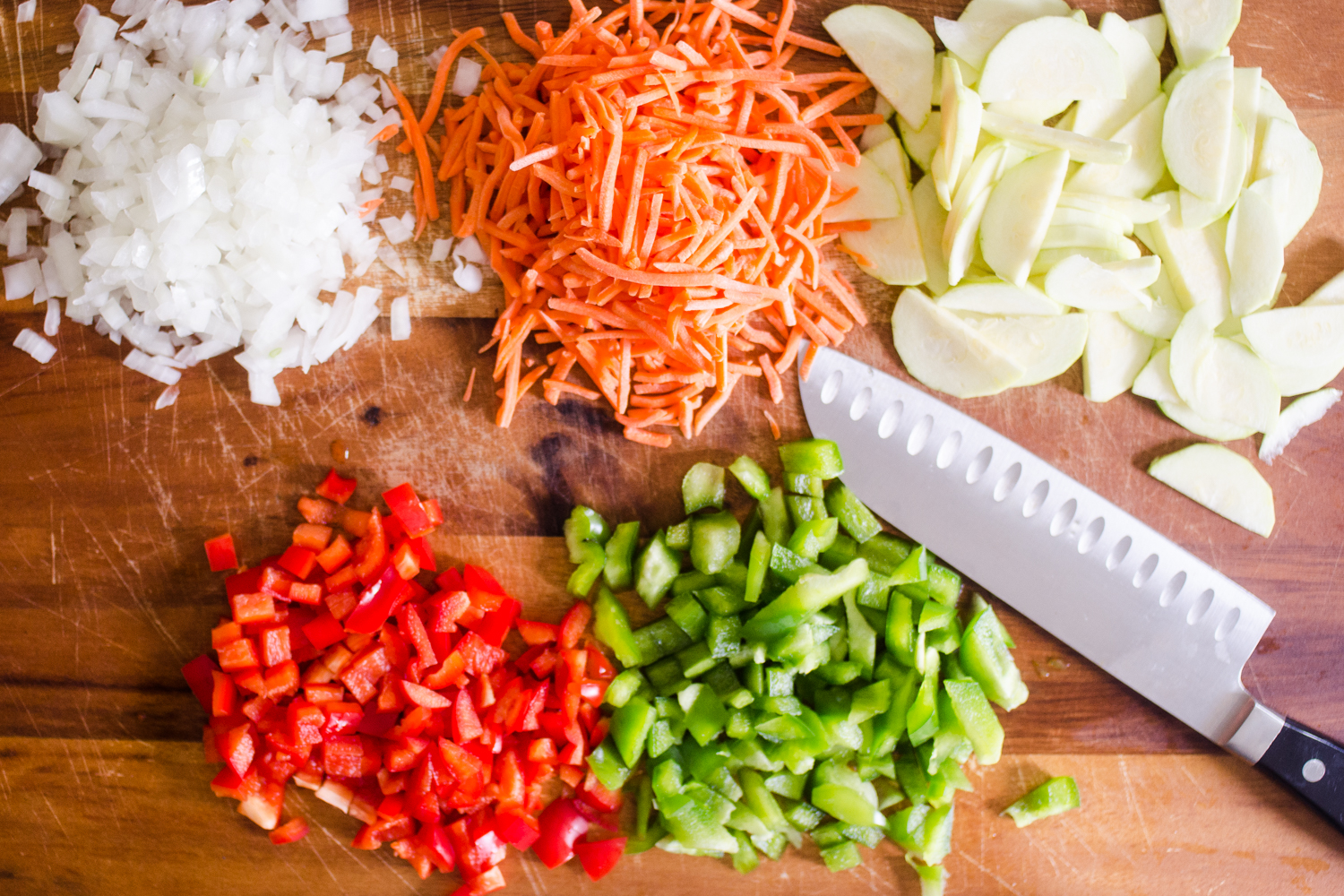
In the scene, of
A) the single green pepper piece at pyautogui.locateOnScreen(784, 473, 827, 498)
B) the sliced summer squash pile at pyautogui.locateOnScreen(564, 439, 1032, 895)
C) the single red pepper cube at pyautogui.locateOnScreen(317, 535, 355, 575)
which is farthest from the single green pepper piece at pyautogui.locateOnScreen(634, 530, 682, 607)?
the single red pepper cube at pyautogui.locateOnScreen(317, 535, 355, 575)

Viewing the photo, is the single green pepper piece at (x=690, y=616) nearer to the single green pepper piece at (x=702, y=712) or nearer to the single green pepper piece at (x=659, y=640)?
the single green pepper piece at (x=659, y=640)

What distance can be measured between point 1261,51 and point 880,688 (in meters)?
1.88

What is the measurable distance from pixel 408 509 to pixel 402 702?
46 centimetres

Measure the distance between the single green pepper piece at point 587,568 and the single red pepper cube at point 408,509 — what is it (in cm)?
39

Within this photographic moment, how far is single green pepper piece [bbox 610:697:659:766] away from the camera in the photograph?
1818 millimetres

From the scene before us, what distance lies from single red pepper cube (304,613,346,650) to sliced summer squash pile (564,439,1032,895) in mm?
576

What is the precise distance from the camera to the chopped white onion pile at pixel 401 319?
193 centimetres

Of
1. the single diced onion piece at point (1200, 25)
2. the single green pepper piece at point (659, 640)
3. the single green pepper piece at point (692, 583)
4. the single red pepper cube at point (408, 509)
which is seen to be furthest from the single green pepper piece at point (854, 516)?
the single diced onion piece at point (1200, 25)

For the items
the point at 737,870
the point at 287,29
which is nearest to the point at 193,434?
the point at 287,29

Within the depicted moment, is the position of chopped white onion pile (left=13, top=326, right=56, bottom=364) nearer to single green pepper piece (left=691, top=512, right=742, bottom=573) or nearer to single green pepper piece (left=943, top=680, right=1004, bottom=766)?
single green pepper piece (left=691, top=512, right=742, bottom=573)

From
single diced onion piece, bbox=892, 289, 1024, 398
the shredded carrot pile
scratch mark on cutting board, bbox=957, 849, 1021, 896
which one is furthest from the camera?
scratch mark on cutting board, bbox=957, 849, 1021, 896

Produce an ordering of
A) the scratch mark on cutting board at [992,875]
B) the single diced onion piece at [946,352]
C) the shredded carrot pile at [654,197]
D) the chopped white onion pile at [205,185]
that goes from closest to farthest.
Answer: the shredded carrot pile at [654,197] → the chopped white onion pile at [205,185] → the single diced onion piece at [946,352] → the scratch mark on cutting board at [992,875]

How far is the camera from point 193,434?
A: 1.98m

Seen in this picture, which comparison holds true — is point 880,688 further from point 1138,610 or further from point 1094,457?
point 1094,457
